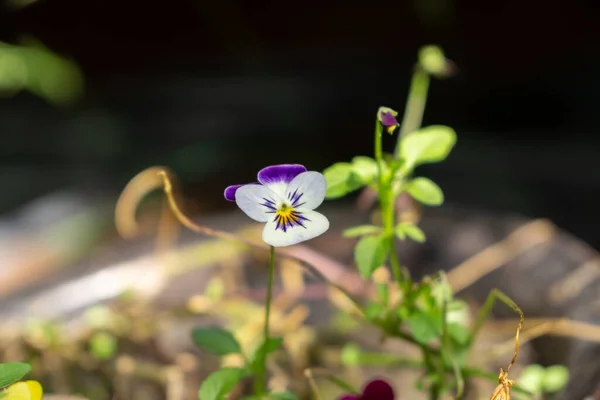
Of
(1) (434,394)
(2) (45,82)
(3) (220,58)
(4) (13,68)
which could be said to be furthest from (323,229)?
(3) (220,58)

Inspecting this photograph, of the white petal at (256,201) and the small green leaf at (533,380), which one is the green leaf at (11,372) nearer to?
the white petal at (256,201)

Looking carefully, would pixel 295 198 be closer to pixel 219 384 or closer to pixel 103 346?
pixel 219 384

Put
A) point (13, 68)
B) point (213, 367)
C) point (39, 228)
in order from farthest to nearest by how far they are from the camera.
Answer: point (13, 68) < point (39, 228) < point (213, 367)

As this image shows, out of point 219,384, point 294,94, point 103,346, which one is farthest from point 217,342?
point 294,94

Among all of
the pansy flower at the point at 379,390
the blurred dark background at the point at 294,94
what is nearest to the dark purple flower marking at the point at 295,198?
the pansy flower at the point at 379,390

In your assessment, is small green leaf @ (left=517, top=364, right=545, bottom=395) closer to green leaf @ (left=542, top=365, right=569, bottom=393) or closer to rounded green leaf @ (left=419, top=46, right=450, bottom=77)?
green leaf @ (left=542, top=365, right=569, bottom=393)

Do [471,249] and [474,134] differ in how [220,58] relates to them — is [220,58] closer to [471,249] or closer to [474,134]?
[474,134]

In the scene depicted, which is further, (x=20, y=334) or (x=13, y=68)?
(x=13, y=68)
